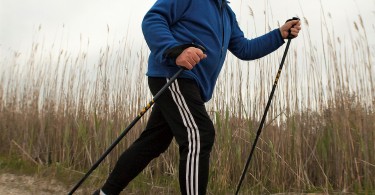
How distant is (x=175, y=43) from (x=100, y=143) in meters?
2.34

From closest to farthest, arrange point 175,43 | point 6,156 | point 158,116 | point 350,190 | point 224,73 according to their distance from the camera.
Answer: point 175,43 < point 158,116 < point 350,190 < point 224,73 < point 6,156

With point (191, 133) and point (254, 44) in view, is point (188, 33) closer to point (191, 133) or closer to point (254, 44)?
point (191, 133)

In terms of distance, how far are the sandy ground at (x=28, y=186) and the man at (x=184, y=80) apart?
167 cm

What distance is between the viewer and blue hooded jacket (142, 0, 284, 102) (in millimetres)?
1899

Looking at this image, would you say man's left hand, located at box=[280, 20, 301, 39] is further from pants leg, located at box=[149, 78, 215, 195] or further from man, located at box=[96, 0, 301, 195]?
pants leg, located at box=[149, 78, 215, 195]

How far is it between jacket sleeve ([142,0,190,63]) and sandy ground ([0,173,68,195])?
221cm

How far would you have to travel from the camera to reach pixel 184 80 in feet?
6.24

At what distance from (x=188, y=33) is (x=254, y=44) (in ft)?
2.15

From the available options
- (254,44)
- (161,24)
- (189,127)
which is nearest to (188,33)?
(161,24)

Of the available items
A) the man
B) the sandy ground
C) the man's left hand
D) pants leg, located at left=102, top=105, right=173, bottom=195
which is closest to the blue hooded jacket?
the man

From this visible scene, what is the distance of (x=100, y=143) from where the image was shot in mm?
3949

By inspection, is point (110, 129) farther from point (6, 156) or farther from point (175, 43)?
point (175, 43)

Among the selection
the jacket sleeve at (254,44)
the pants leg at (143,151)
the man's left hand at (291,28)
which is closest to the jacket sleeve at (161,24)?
the pants leg at (143,151)

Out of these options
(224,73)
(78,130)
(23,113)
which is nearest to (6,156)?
(23,113)
